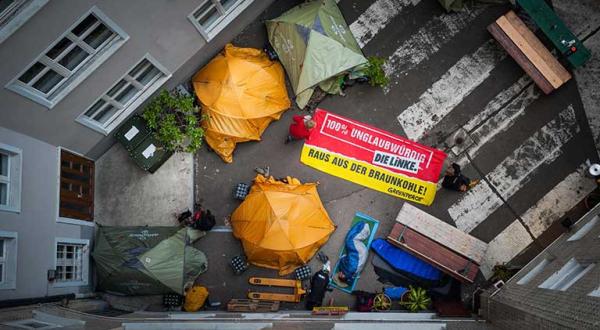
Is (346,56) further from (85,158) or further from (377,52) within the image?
(85,158)

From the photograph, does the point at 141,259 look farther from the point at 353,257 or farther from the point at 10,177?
the point at 353,257

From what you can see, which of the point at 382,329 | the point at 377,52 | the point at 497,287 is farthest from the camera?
the point at 377,52

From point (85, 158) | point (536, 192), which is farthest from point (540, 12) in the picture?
point (85, 158)

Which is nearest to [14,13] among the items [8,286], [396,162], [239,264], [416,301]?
[8,286]

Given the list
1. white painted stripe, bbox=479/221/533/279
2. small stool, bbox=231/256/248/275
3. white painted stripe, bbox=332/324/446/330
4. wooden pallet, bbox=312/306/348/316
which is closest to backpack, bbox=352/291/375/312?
wooden pallet, bbox=312/306/348/316

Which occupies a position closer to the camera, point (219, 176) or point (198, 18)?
point (198, 18)

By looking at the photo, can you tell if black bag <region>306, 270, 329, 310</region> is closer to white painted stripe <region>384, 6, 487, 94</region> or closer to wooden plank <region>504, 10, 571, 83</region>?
white painted stripe <region>384, 6, 487, 94</region>

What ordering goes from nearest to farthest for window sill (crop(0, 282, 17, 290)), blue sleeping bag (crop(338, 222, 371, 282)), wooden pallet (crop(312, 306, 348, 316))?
window sill (crop(0, 282, 17, 290)), wooden pallet (crop(312, 306, 348, 316)), blue sleeping bag (crop(338, 222, 371, 282))
